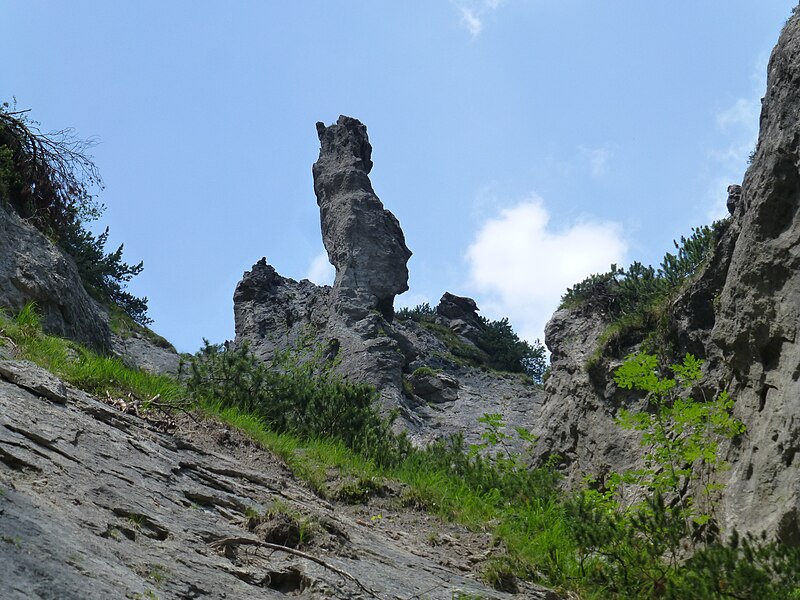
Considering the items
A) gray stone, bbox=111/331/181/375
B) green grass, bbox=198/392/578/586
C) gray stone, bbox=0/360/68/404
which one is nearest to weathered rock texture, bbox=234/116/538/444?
gray stone, bbox=111/331/181/375

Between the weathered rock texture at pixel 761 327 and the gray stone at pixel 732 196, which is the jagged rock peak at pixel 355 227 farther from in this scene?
the weathered rock texture at pixel 761 327

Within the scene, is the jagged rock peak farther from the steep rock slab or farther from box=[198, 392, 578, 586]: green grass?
the steep rock slab

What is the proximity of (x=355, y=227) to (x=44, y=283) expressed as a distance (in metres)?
21.9

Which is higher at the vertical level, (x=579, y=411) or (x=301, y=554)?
(x=579, y=411)

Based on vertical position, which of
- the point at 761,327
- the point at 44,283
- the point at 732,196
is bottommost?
the point at 44,283

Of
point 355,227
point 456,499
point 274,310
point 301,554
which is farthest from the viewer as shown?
point 355,227

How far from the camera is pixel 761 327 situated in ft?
33.0

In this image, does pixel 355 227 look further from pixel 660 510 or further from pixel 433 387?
pixel 660 510

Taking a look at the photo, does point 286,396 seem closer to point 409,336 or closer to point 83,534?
point 83,534

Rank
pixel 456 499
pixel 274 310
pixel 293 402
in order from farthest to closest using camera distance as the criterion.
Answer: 1. pixel 274 310
2. pixel 293 402
3. pixel 456 499

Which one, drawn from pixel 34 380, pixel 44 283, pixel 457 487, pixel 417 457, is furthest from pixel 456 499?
pixel 44 283

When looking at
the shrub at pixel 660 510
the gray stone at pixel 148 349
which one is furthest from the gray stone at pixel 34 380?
the gray stone at pixel 148 349

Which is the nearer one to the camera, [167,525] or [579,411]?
[167,525]

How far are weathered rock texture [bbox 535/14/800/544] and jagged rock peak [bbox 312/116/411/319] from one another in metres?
17.8
